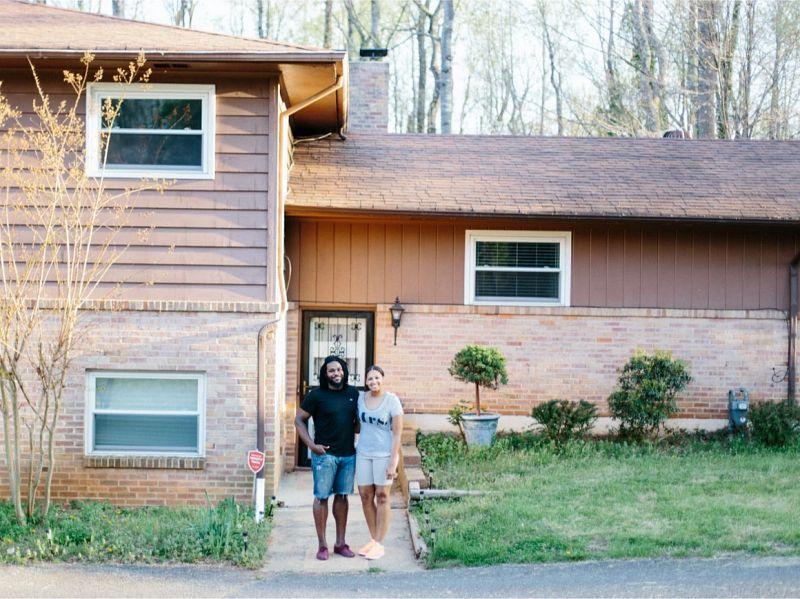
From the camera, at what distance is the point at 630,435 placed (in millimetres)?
12109

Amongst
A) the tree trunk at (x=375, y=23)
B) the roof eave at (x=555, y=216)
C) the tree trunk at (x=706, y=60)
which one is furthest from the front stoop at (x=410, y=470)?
the tree trunk at (x=375, y=23)

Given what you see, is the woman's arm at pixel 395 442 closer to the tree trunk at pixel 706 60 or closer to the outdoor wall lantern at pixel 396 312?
the outdoor wall lantern at pixel 396 312

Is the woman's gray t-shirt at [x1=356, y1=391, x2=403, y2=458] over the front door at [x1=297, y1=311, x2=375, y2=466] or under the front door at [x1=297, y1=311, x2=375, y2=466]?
under

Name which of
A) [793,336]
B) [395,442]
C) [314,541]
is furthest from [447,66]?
[395,442]

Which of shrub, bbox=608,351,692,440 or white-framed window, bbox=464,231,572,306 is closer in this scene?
shrub, bbox=608,351,692,440

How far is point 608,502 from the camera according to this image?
29.2ft

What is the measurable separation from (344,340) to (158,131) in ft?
13.7

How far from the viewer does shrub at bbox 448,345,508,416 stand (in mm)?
11414

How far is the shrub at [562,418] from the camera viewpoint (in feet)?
38.4

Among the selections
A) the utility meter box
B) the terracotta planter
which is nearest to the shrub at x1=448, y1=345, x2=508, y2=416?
the terracotta planter

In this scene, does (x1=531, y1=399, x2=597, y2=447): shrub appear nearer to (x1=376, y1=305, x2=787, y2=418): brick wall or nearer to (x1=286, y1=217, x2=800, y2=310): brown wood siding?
(x1=376, y1=305, x2=787, y2=418): brick wall

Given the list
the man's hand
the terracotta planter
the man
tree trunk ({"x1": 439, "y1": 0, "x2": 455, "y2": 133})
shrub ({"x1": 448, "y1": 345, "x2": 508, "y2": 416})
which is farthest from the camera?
tree trunk ({"x1": 439, "y1": 0, "x2": 455, "y2": 133})

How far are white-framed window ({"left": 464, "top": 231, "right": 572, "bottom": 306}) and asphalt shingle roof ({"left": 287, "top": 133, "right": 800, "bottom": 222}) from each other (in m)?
0.58

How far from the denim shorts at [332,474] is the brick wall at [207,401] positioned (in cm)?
191
